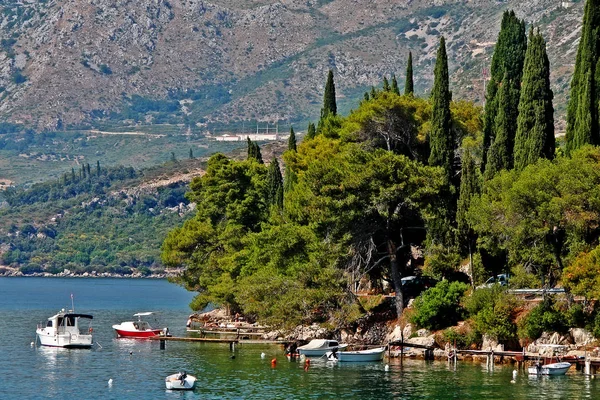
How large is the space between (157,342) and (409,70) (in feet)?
113

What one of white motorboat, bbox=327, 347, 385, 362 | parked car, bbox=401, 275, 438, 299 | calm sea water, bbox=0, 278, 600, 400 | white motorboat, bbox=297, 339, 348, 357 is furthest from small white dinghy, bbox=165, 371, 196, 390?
parked car, bbox=401, 275, 438, 299

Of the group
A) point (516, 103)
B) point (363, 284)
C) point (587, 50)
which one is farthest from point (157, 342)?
point (587, 50)

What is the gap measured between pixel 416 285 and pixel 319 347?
9533 millimetres

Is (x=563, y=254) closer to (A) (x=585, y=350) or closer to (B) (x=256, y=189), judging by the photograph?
(A) (x=585, y=350)

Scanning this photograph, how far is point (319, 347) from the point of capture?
92.5m

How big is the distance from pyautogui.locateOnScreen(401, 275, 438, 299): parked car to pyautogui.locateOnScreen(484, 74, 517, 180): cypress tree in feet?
29.4

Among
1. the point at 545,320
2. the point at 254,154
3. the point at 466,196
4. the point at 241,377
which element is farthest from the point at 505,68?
the point at 241,377

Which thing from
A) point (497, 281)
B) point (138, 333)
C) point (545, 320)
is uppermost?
point (497, 281)

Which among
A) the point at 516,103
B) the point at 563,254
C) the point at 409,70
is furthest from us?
the point at 409,70

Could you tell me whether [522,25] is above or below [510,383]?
above

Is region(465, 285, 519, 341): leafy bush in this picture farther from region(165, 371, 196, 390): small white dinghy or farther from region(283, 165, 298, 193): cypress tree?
region(283, 165, 298, 193): cypress tree

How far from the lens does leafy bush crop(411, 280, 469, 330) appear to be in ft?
293

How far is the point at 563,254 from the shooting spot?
85062 mm

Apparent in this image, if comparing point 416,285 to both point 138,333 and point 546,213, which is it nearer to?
point 546,213
